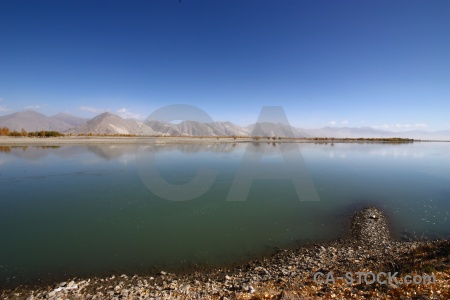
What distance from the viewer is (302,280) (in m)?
8.79

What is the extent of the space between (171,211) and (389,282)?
544 inches

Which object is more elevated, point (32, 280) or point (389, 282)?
point (389, 282)

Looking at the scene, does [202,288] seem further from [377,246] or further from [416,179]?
[416,179]

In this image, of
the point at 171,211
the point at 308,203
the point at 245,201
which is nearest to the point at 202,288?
the point at 171,211

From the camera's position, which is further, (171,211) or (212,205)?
(212,205)

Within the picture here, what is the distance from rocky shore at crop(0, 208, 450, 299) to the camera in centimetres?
761

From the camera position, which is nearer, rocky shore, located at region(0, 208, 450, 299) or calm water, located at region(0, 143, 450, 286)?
rocky shore, located at region(0, 208, 450, 299)

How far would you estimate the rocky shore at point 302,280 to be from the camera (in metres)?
7.61

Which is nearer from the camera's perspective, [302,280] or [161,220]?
[302,280]

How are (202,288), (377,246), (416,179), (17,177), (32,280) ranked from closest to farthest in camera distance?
(202,288) → (32,280) → (377,246) → (17,177) → (416,179)

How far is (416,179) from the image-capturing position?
30.9 metres

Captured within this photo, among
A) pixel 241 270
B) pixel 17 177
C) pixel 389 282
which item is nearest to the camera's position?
pixel 389 282

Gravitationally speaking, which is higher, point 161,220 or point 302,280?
point 302,280

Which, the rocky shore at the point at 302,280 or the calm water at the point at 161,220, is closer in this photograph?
the rocky shore at the point at 302,280
